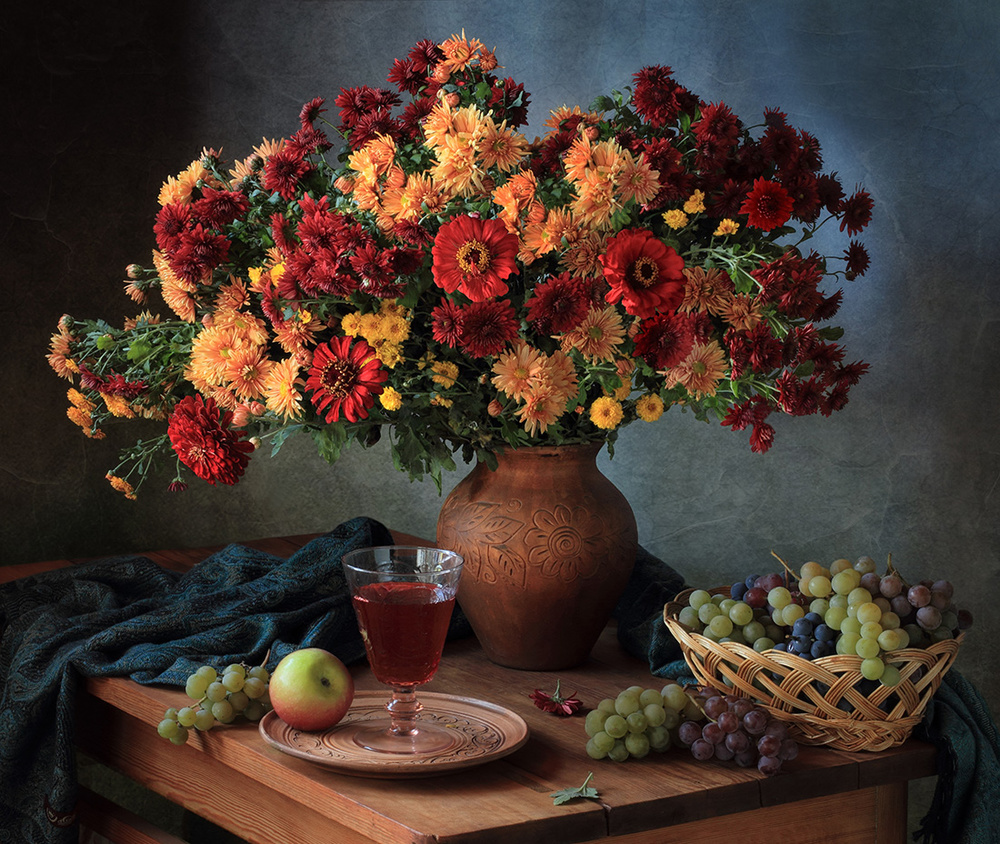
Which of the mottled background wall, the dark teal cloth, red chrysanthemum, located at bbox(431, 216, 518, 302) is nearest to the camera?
red chrysanthemum, located at bbox(431, 216, 518, 302)

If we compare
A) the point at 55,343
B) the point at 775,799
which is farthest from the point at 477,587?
the point at 55,343

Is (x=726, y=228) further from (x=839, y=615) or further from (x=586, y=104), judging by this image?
(x=586, y=104)

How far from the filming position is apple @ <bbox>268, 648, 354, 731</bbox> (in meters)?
1.07

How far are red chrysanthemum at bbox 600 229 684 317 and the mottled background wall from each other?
631 millimetres

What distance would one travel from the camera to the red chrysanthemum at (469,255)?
1.02m

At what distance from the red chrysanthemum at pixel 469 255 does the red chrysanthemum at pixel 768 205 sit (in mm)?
255

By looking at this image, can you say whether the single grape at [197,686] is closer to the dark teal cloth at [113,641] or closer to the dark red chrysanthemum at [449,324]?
the dark teal cloth at [113,641]

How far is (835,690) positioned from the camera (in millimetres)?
1018

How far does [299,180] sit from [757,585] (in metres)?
0.63

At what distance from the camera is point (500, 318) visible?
105 cm

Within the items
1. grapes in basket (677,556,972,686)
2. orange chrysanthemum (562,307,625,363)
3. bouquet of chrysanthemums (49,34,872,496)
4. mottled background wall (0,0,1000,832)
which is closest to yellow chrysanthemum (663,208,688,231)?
bouquet of chrysanthemums (49,34,872,496)

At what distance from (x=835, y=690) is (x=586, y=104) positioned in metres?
1.24

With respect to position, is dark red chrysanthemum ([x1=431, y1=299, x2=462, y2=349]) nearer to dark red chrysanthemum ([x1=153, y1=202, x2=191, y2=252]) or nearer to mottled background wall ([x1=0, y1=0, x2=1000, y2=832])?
dark red chrysanthemum ([x1=153, y1=202, x2=191, y2=252])

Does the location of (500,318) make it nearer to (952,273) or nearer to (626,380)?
(626,380)
